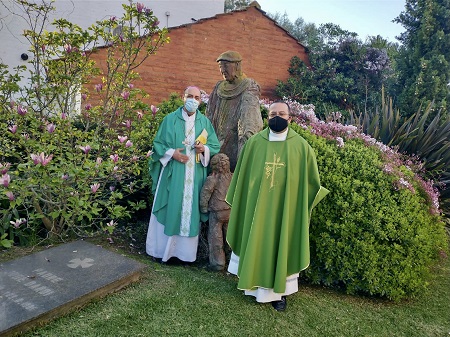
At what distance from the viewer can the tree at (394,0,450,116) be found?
8.99m

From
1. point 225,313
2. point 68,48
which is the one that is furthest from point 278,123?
point 68,48

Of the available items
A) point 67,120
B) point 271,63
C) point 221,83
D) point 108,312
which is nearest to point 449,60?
point 271,63

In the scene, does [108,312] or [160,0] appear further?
[160,0]

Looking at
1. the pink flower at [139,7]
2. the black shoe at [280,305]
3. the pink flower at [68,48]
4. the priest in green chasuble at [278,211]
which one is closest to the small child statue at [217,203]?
the priest in green chasuble at [278,211]

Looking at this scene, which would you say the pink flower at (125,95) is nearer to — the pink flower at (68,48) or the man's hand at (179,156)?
the pink flower at (68,48)

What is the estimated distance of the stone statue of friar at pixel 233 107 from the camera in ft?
14.7

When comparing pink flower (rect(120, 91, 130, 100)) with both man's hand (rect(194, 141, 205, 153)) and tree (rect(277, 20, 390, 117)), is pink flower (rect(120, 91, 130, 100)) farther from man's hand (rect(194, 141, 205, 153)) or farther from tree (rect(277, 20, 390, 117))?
tree (rect(277, 20, 390, 117))

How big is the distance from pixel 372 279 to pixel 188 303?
6.05 feet

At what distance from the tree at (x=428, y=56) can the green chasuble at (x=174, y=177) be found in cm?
647

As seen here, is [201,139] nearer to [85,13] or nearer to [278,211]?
[278,211]

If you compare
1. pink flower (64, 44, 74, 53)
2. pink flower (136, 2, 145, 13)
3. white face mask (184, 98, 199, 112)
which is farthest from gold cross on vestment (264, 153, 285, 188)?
pink flower (64, 44, 74, 53)

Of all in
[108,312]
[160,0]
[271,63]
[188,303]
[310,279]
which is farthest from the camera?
[160,0]

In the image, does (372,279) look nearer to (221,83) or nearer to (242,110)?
(242,110)

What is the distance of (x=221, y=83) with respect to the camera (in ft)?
15.9
